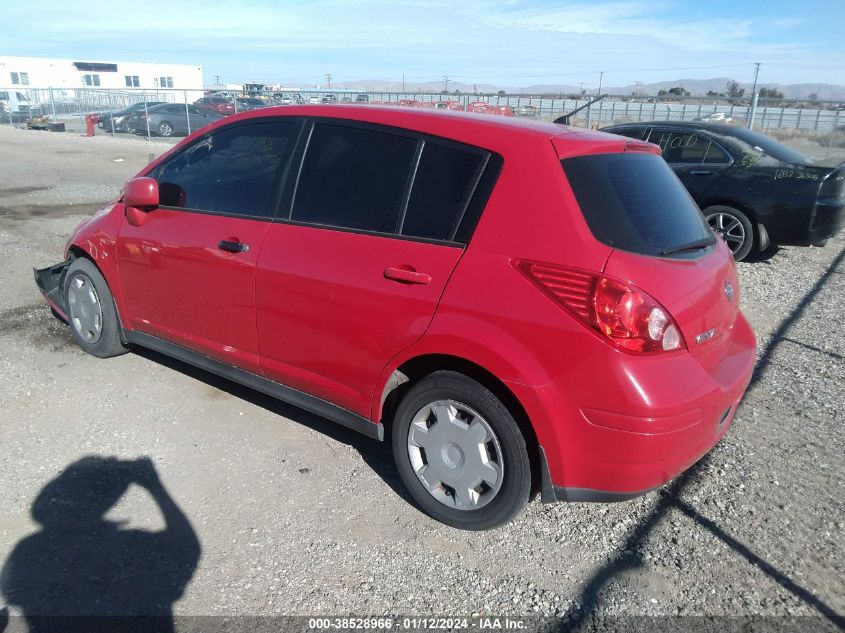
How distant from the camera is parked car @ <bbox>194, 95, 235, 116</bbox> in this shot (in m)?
27.4

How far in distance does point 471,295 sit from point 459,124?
34.2 inches

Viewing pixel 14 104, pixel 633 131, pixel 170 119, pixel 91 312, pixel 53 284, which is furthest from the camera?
pixel 14 104

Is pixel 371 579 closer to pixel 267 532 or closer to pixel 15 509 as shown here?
pixel 267 532

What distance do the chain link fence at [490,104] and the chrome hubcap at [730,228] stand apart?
839cm

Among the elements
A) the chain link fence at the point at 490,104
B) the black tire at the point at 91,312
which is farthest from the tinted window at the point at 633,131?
the chain link fence at the point at 490,104

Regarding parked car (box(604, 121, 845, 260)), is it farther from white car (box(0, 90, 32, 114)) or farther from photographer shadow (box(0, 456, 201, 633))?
white car (box(0, 90, 32, 114))

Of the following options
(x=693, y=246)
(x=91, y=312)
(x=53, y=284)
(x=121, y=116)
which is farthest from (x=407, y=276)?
(x=121, y=116)

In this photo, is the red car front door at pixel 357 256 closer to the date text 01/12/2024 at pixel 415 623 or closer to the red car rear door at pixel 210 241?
the red car rear door at pixel 210 241

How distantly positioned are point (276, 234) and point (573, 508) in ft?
6.77

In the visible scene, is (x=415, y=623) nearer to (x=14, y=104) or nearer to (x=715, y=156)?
(x=715, y=156)

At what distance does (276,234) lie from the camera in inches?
143

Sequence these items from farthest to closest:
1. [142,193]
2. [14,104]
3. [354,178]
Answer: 1. [14,104]
2. [142,193]
3. [354,178]

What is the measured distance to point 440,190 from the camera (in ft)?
10.4

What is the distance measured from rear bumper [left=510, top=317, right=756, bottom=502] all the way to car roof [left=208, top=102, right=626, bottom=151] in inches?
42.5
